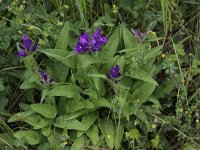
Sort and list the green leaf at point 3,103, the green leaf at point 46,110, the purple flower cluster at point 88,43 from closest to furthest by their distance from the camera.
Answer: the purple flower cluster at point 88,43 < the green leaf at point 46,110 < the green leaf at point 3,103

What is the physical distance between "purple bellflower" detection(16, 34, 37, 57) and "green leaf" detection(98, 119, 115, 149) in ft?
2.13

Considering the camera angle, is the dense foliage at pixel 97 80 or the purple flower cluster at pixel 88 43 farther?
the dense foliage at pixel 97 80

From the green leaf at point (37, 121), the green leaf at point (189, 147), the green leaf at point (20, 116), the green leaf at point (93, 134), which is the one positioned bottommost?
the green leaf at point (189, 147)

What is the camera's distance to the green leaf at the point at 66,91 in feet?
8.46

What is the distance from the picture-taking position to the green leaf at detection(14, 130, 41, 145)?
2602 mm

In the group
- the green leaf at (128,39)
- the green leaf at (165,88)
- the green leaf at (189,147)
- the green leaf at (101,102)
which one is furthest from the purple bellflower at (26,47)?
the green leaf at (189,147)

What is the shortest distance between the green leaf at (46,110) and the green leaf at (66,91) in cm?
11

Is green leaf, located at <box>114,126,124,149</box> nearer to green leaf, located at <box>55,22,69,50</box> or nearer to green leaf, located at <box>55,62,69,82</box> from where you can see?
green leaf, located at <box>55,62,69,82</box>

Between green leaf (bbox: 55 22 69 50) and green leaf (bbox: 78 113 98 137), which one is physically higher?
green leaf (bbox: 55 22 69 50)

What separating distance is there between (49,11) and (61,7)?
0.70 feet

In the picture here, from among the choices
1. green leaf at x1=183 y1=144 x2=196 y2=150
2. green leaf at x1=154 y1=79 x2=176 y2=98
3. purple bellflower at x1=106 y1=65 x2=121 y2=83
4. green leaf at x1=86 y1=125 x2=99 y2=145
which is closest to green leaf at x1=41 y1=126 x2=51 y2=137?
green leaf at x1=86 y1=125 x2=99 y2=145

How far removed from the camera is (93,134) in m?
2.66

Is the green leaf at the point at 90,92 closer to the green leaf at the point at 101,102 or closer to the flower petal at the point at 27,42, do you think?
the green leaf at the point at 101,102

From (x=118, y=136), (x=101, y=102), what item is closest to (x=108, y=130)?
(x=118, y=136)
